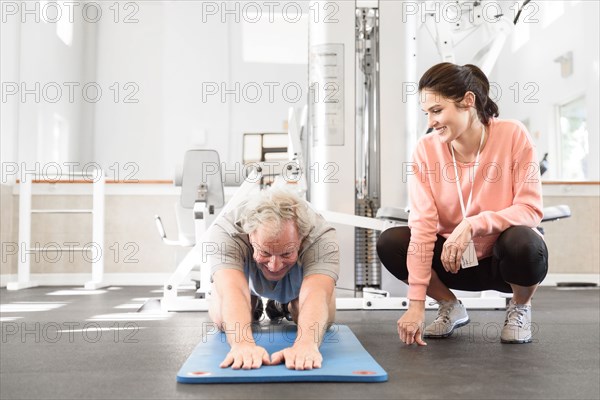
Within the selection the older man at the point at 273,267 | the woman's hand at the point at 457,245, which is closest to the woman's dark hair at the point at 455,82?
the woman's hand at the point at 457,245

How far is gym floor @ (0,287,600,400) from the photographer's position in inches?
49.2

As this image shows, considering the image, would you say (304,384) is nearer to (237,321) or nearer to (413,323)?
(237,321)

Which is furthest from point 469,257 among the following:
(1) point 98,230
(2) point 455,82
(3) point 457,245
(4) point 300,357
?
(1) point 98,230

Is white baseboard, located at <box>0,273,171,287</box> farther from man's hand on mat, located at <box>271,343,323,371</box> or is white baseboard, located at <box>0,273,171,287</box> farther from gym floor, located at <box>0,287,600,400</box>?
man's hand on mat, located at <box>271,343,323,371</box>

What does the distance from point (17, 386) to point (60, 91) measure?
6.34 metres

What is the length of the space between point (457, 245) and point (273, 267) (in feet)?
1.69

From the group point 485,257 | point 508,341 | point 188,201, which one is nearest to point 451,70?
point 485,257

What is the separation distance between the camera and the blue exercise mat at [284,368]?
1.31 metres

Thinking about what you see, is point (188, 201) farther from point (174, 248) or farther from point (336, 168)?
point (174, 248)

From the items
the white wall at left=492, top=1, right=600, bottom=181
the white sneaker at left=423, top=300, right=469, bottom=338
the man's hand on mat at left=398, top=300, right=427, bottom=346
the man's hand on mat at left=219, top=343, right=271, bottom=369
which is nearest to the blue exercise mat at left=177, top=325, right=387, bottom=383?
the man's hand on mat at left=219, top=343, right=271, bottom=369

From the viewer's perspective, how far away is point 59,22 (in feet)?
23.2

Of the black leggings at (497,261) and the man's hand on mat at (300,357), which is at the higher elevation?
the black leggings at (497,261)

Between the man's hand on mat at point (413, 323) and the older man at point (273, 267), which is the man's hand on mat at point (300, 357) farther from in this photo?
the man's hand on mat at point (413, 323)

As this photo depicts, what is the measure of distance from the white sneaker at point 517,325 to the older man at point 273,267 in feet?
1.80
